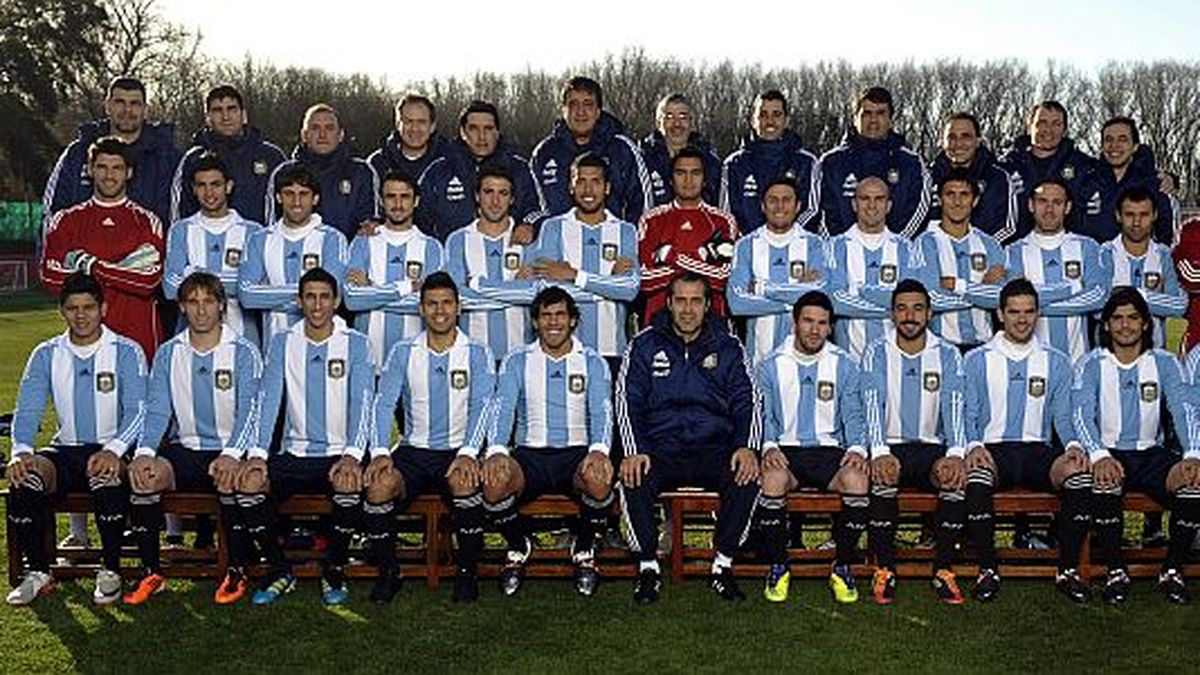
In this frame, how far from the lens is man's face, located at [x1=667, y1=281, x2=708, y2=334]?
6.19 m

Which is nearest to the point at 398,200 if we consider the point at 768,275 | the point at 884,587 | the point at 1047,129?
the point at 768,275

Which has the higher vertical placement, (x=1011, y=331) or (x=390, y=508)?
(x=1011, y=331)

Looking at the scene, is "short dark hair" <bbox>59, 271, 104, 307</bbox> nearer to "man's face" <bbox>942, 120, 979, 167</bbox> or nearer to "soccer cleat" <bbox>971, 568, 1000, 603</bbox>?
"soccer cleat" <bbox>971, 568, 1000, 603</bbox>

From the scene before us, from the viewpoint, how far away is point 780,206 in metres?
6.78

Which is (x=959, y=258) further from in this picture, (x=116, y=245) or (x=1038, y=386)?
(x=116, y=245)

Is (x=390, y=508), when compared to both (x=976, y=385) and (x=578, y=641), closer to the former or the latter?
(x=578, y=641)

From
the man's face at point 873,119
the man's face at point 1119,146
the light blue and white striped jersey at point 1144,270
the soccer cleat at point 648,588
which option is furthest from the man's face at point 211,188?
the man's face at point 1119,146

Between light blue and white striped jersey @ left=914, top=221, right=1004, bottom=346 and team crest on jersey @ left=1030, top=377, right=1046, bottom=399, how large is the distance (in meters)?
0.67

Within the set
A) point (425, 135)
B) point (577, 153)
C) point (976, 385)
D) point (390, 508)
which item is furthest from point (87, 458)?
point (976, 385)

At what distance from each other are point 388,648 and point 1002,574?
2.85m

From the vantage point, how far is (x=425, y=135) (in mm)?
7238

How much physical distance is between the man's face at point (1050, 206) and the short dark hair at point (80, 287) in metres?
4.78

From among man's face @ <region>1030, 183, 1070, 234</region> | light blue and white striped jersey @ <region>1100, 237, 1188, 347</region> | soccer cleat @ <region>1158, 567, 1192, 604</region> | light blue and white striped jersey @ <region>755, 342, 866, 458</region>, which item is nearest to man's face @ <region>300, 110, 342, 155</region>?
light blue and white striped jersey @ <region>755, 342, 866, 458</region>

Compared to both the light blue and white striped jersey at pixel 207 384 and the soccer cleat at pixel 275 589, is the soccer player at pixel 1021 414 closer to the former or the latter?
the soccer cleat at pixel 275 589
